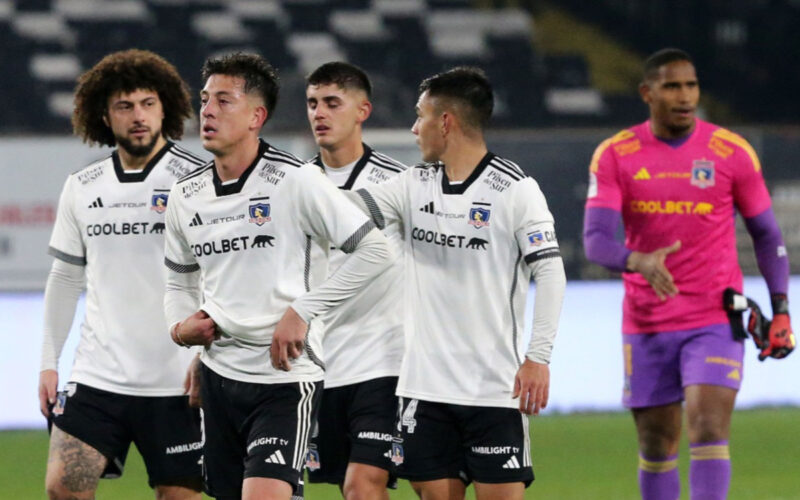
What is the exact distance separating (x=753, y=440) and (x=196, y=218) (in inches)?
220

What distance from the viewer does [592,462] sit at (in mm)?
8359

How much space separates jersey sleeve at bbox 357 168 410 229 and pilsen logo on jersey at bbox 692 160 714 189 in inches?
57.7

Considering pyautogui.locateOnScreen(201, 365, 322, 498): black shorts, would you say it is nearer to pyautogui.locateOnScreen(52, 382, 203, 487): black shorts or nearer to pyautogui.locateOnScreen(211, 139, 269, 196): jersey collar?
pyautogui.locateOnScreen(52, 382, 203, 487): black shorts

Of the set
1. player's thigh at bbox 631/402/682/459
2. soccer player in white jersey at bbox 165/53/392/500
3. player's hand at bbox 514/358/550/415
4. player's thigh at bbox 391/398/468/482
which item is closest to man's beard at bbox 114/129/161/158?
soccer player in white jersey at bbox 165/53/392/500

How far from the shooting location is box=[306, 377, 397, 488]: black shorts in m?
5.34

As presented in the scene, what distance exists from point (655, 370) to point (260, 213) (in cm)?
222

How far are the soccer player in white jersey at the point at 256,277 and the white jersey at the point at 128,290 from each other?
417 mm

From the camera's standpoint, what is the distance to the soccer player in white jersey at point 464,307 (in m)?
4.91

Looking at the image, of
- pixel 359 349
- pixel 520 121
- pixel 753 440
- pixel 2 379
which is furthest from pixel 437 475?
pixel 520 121

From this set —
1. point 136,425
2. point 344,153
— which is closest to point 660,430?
point 344,153

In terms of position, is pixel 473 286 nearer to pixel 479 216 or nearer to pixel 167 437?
pixel 479 216

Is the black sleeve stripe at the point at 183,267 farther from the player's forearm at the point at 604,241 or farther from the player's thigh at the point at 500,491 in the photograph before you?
the player's forearm at the point at 604,241

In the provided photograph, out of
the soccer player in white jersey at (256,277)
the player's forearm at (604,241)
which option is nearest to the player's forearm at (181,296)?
the soccer player in white jersey at (256,277)

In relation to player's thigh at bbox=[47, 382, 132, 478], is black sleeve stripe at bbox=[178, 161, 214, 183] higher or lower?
higher
